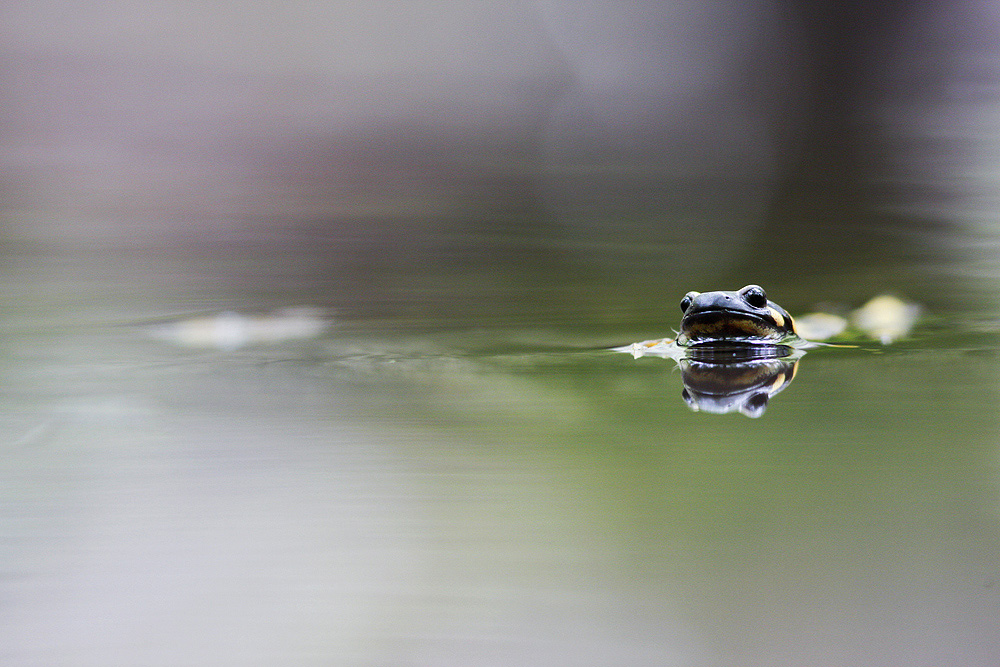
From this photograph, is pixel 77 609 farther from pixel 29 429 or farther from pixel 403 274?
pixel 403 274

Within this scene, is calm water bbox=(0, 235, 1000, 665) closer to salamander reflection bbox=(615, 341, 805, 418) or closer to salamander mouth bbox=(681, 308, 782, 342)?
salamander reflection bbox=(615, 341, 805, 418)

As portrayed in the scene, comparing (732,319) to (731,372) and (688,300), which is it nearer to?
(688,300)

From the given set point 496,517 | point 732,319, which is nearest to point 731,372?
point 732,319

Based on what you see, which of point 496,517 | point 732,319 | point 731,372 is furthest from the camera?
point 732,319

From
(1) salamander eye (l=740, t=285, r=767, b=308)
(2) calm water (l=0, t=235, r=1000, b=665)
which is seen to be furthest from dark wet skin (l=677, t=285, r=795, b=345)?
(2) calm water (l=0, t=235, r=1000, b=665)

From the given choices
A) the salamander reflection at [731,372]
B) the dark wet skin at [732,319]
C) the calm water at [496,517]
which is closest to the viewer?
the calm water at [496,517]

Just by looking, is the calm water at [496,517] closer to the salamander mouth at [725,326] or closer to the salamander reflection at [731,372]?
the salamander reflection at [731,372]

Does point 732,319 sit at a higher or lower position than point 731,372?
higher

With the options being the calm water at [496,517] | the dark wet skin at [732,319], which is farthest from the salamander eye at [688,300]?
the calm water at [496,517]

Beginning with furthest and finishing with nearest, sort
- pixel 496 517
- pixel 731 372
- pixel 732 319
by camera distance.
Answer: pixel 732 319 < pixel 731 372 < pixel 496 517
